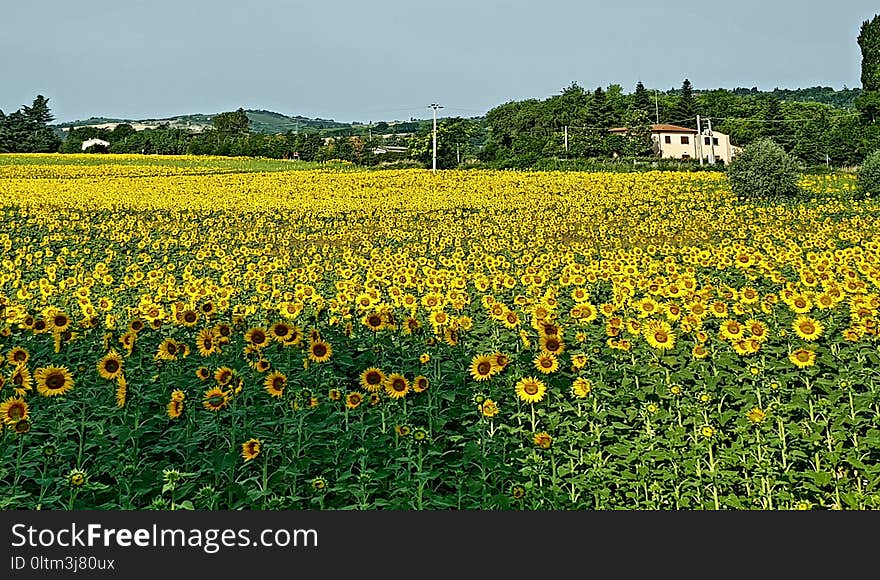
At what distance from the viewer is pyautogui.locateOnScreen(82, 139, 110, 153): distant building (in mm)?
83750

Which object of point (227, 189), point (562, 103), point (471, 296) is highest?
point (562, 103)

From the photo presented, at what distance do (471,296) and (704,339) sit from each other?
368 centimetres

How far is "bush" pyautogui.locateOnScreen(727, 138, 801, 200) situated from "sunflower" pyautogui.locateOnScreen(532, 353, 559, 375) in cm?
2048

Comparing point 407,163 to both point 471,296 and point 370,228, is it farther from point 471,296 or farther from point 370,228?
point 471,296

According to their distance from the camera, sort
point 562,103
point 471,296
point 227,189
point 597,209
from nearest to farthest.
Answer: point 471,296 → point 597,209 → point 227,189 → point 562,103

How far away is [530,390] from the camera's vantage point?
16.4ft

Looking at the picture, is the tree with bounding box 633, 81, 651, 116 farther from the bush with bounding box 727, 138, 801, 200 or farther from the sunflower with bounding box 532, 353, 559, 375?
the sunflower with bounding box 532, 353, 559, 375

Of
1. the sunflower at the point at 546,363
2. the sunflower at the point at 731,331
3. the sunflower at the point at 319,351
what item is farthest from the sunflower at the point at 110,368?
the sunflower at the point at 731,331

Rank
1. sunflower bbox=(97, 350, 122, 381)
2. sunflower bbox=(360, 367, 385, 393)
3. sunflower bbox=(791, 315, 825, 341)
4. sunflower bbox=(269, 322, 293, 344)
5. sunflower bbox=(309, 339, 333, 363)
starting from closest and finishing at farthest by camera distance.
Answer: sunflower bbox=(97, 350, 122, 381) → sunflower bbox=(360, 367, 385, 393) → sunflower bbox=(309, 339, 333, 363) → sunflower bbox=(269, 322, 293, 344) → sunflower bbox=(791, 315, 825, 341)

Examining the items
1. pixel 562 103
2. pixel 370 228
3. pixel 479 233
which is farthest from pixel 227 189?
pixel 562 103

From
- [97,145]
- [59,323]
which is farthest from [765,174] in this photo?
[97,145]

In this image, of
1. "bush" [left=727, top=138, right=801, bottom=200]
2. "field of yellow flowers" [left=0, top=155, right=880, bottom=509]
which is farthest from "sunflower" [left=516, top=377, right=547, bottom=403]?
"bush" [left=727, top=138, right=801, bottom=200]

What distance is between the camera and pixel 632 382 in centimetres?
550

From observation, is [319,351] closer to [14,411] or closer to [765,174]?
[14,411]
